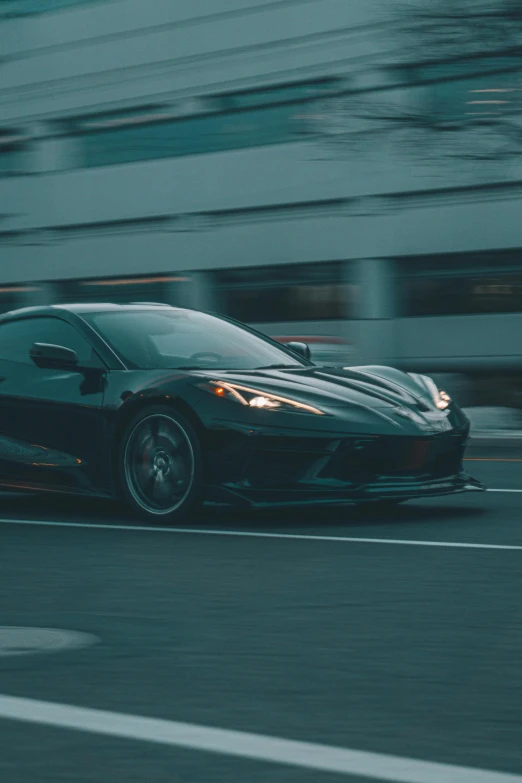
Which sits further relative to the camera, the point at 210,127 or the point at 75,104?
the point at 75,104

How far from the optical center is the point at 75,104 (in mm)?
31719

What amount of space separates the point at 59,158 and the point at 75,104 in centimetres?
138

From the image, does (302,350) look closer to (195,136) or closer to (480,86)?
(480,86)

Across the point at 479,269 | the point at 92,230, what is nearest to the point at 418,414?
the point at 479,269

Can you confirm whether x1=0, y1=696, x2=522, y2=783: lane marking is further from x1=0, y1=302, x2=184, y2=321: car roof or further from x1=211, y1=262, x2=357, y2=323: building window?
x1=211, y1=262, x2=357, y2=323: building window

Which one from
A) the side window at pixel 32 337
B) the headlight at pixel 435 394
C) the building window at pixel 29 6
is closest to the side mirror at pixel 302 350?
the headlight at pixel 435 394

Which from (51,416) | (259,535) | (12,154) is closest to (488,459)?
(51,416)

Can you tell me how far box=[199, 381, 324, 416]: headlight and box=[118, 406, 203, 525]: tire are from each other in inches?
9.8

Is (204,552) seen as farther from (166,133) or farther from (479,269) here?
(166,133)

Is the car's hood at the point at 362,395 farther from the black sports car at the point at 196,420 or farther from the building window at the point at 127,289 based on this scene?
the building window at the point at 127,289

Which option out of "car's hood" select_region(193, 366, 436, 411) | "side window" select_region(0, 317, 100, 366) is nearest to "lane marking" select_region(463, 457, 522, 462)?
"car's hood" select_region(193, 366, 436, 411)

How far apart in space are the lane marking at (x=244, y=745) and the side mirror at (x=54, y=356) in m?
4.65

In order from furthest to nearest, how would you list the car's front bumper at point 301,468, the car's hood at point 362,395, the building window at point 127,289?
the building window at point 127,289 → the car's hood at point 362,395 → the car's front bumper at point 301,468

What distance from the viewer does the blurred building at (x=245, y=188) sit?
25.9 metres
